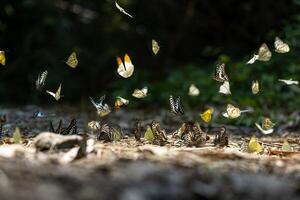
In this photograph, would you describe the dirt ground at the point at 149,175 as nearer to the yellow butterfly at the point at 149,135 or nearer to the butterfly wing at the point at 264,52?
the yellow butterfly at the point at 149,135

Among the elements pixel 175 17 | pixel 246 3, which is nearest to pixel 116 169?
pixel 246 3

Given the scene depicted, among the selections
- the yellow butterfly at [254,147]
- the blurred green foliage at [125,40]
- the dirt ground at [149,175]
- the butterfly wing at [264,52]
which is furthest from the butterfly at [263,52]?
the blurred green foliage at [125,40]

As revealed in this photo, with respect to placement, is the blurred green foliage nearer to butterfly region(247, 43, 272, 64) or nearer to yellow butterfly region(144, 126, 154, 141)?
butterfly region(247, 43, 272, 64)

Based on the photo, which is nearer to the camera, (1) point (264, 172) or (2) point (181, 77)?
(1) point (264, 172)

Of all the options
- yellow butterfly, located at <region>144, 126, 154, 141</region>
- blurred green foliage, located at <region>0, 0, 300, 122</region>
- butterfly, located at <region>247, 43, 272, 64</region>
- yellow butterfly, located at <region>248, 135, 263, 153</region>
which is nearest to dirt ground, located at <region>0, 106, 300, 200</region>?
yellow butterfly, located at <region>248, 135, 263, 153</region>

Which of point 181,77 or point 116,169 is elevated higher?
point 181,77

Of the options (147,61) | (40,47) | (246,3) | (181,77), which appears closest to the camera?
(181,77)

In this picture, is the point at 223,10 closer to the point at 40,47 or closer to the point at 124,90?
the point at 124,90
